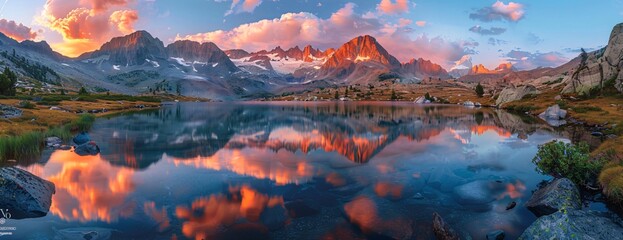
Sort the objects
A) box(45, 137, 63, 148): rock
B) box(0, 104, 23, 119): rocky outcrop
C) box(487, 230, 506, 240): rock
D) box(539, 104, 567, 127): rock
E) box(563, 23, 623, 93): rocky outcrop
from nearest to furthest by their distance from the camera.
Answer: box(487, 230, 506, 240): rock < box(45, 137, 63, 148): rock < box(0, 104, 23, 119): rocky outcrop < box(539, 104, 567, 127): rock < box(563, 23, 623, 93): rocky outcrop

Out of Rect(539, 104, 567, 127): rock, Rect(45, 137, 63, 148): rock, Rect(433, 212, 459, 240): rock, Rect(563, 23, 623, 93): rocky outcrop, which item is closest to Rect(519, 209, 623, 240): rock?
Rect(433, 212, 459, 240): rock

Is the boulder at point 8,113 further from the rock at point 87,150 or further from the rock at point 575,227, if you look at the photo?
the rock at point 575,227

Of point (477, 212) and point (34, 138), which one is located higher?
point (34, 138)

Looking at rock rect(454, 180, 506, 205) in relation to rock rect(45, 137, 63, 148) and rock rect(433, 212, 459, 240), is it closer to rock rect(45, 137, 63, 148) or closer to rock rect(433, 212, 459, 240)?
rock rect(433, 212, 459, 240)

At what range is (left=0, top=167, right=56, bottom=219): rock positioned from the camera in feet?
73.9

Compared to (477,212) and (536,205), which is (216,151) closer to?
(477,212)

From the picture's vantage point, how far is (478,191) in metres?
28.8

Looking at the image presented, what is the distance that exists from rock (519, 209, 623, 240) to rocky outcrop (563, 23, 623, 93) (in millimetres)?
116065

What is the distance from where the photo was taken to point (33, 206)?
23188 mm

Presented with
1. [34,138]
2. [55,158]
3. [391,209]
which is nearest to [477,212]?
[391,209]

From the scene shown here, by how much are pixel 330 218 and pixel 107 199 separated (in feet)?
59.2

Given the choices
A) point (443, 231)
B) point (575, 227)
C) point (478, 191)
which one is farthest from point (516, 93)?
point (443, 231)

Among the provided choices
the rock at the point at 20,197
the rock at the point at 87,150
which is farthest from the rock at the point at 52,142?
the rock at the point at 20,197

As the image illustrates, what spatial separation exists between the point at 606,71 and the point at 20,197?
149 meters
